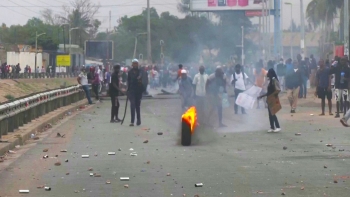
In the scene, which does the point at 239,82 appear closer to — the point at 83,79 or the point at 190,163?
the point at 83,79

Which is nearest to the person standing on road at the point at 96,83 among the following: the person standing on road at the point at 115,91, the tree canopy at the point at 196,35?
the person standing on road at the point at 115,91

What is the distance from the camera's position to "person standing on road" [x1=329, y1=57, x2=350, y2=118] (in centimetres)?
2426

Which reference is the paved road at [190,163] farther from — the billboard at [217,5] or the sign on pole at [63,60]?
the sign on pole at [63,60]

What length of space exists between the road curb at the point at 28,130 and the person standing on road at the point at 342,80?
27.3 ft

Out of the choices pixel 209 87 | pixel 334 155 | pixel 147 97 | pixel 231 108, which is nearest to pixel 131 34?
pixel 147 97

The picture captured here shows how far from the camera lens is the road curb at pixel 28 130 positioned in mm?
16411

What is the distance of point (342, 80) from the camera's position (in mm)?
24531

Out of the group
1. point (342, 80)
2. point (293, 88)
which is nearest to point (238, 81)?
point (293, 88)

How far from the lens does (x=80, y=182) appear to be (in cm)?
1183

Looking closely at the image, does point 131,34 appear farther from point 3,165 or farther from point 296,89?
point 3,165

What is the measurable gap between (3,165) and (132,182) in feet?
10.5

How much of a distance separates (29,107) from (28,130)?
2723 millimetres

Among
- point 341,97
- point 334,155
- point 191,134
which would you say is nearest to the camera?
point 334,155

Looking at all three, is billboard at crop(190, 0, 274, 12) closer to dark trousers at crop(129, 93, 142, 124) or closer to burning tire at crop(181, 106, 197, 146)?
dark trousers at crop(129, 93, 142, 124)
